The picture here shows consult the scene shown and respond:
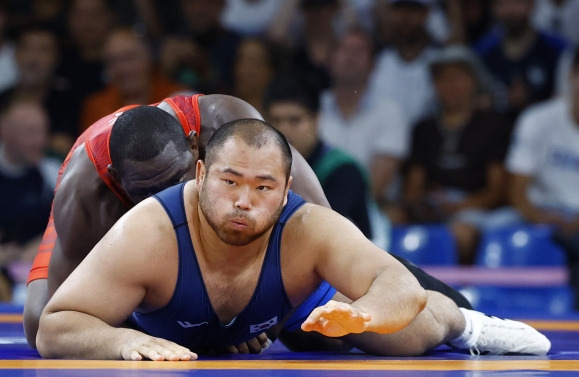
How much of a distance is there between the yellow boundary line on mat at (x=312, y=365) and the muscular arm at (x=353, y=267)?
16 centimetres

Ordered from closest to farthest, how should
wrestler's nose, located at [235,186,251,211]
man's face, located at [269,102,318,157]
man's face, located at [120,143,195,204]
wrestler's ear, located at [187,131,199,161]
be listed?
wrestler's nose, located at [235,186,251,211] → man's face, located at [120,143,195,204] → wrestler's ear, located at [187,131,199,161] → man's face, located at [269,102,318,157]

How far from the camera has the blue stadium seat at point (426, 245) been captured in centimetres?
632

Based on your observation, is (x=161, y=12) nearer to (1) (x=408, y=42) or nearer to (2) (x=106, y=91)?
(2) (x=106, y=91)

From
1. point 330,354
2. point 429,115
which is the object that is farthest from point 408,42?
point 330,354

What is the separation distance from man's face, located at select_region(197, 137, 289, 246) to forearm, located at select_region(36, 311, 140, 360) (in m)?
0.41

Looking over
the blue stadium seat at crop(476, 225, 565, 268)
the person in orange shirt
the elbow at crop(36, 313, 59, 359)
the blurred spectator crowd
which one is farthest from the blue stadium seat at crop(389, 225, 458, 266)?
the elbow at crop(36, 313, 59, 359)

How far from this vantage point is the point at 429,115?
269 inches

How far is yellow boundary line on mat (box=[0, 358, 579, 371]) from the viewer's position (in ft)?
9.12

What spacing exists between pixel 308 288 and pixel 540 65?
13.8 feet

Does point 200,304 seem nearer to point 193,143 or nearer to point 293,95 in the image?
point 193,143

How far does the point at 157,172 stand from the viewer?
338 cm

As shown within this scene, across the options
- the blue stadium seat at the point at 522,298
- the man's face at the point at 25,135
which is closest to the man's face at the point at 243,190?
the blue stadium seat at the point at 522,298

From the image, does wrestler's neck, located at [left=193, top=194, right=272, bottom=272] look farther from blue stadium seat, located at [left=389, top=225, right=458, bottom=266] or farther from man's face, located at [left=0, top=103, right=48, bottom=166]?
man's face, located at [left=0, top=103, right=48, bottom=166]

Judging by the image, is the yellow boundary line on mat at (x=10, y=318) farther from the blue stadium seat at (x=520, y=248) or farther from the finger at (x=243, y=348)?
the blue stadium seat at (x=520, y=248)
